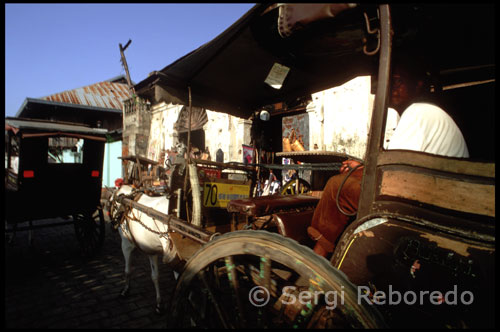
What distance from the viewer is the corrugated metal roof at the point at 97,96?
1811 centimetres

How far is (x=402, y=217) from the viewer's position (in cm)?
124

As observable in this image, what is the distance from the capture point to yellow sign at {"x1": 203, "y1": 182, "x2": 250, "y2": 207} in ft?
10.1

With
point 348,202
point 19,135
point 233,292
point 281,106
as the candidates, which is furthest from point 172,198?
point 281,106

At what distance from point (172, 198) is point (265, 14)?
2.22 metres

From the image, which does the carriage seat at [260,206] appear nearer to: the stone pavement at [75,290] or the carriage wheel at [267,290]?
the carriage wheel at [267,290]

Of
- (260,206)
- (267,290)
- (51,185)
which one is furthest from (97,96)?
(267,290)

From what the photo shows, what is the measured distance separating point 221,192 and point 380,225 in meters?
2.19

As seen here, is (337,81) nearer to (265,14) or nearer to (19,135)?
(265,14)

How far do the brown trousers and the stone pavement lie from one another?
2397mm

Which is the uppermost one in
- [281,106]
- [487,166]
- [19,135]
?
[281,106]

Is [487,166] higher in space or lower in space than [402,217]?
higher

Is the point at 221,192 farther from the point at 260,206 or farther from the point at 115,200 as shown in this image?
the point at 115,200

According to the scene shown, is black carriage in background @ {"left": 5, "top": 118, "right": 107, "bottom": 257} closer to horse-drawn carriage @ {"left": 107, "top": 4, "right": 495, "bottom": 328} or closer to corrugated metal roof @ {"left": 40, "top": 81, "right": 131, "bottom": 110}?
horse-drawn carriage @ {"left": 107, "top": 4, "right": 495, "bottom": 328}

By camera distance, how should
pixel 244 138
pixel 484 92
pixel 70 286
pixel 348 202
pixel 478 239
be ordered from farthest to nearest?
pixel 244 138 < pixel 70 286 < pixel 484 92 < pixel 348 202 < pixel 478 239
